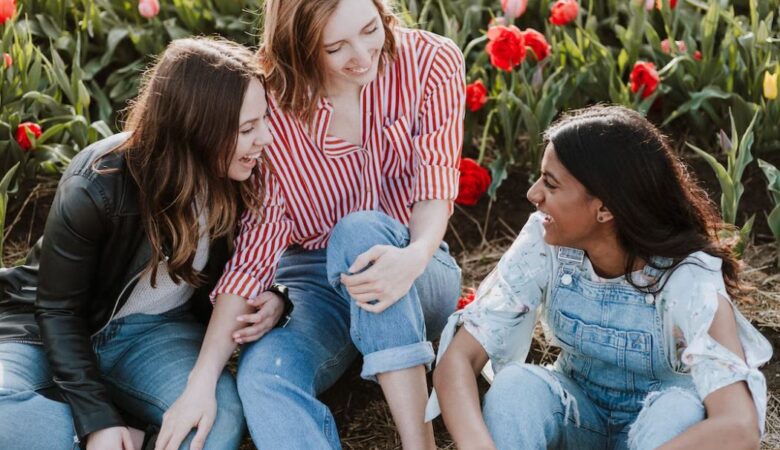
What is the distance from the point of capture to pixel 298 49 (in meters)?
2.48

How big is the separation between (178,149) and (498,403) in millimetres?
877

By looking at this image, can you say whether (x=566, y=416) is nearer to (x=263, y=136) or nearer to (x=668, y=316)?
(x=668, y=316)

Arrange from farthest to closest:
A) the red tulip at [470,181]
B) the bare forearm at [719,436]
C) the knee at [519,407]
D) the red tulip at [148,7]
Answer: the red tulip at [148,7], the red tulip at [470,181], the knee at [519,407], the bare forearm at [719,436]

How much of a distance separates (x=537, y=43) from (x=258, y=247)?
1.29 metres

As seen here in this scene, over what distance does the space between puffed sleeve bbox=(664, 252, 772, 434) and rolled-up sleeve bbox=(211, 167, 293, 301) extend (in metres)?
0.90

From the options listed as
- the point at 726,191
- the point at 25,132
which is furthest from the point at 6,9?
the point at 726,191

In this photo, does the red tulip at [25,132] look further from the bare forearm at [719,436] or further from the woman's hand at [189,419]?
the bare forearm at [719,436]

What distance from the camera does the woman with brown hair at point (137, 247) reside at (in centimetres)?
233

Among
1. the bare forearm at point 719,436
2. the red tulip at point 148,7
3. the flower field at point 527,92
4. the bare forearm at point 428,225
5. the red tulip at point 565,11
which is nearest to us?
the bare forearm at point 719,436

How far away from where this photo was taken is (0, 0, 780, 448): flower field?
3301 mm

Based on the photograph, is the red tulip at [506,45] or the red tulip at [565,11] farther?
the red tulip at [565,11]

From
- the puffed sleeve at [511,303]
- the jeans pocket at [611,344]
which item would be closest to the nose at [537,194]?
the puffed sleeve at [511,303]

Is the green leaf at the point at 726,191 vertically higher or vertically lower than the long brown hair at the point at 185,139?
lower

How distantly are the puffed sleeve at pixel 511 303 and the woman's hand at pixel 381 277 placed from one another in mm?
136
